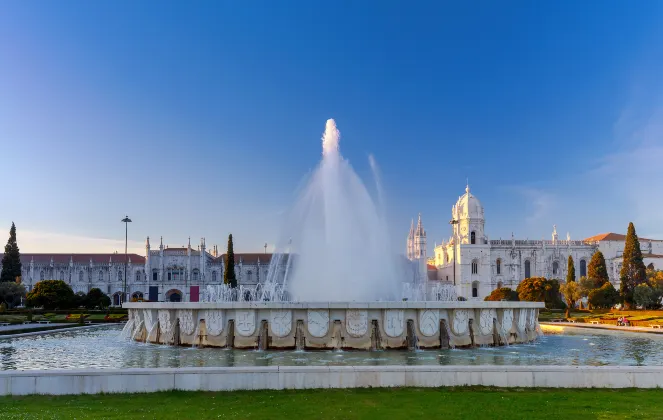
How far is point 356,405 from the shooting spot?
9109 mm

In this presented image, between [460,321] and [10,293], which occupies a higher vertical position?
[460,321]

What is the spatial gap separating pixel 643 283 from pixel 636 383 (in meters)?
53.0

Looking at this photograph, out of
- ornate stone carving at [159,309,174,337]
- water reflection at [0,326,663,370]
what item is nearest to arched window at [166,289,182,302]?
water reflection at [0,326,663,370]

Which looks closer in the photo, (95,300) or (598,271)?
A: (95,300)

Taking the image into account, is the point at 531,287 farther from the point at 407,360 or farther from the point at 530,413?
the point at 530,413

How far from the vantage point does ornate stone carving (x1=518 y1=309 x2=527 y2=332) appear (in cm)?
2052

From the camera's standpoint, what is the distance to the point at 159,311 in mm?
19719

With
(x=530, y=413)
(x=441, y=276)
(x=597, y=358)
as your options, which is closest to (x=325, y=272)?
(x=597, y=358)

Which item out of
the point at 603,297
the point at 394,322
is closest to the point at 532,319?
the point at 394,322

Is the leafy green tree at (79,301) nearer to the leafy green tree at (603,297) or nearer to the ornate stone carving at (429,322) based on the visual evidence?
the ornate stone carving at (429,322)

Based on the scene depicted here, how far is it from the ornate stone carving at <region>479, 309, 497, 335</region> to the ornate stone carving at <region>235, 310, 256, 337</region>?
7197 millimetres

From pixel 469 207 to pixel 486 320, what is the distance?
74.7 metres

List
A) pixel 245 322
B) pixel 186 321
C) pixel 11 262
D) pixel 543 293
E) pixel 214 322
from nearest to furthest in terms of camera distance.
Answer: pixel 245 322 → pixel 214 322 → pixel 186 321 → pixel 543 293 → pixel 11 262

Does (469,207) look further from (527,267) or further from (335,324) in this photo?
(335,324)
